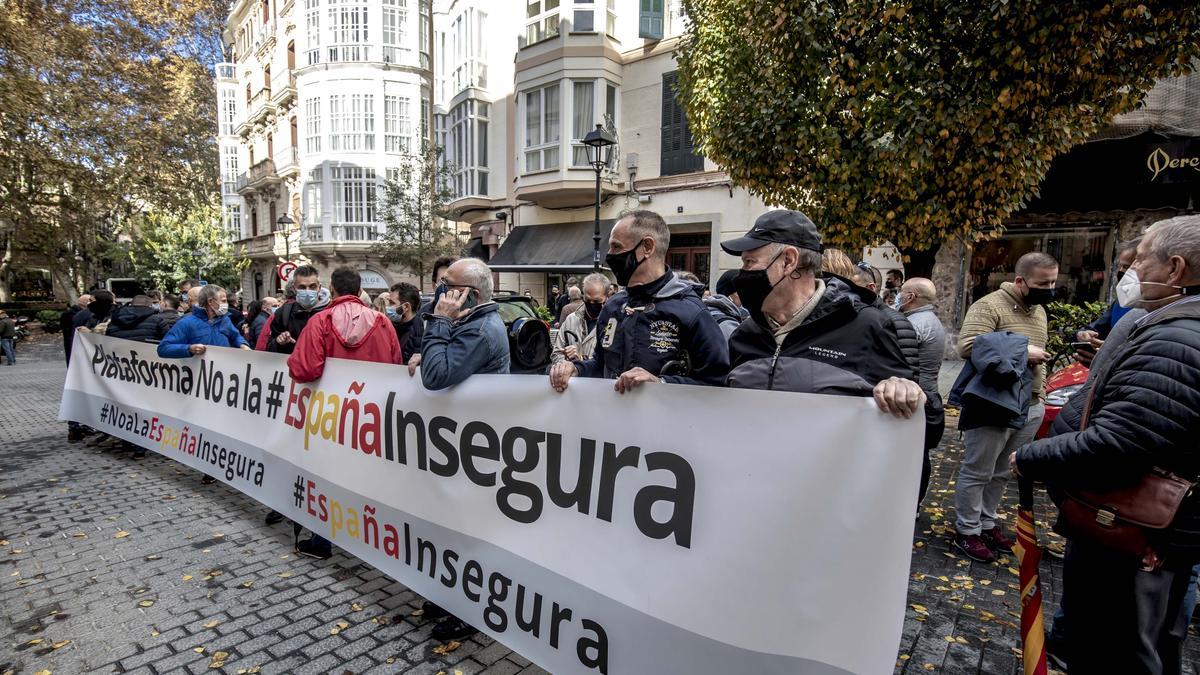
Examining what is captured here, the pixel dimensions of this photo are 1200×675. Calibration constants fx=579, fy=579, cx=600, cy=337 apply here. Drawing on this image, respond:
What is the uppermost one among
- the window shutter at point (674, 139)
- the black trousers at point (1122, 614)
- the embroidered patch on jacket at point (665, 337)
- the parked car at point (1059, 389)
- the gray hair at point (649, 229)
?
the window shutter at point (674, 139)

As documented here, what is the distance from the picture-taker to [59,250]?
2491cm

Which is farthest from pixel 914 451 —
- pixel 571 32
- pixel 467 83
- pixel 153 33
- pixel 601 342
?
pixel 153 33

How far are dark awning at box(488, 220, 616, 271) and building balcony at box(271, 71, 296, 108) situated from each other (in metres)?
20.1

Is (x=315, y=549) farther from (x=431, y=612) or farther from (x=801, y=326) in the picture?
(x=801, y=326)

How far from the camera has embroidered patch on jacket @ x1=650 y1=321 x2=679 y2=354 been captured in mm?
2525

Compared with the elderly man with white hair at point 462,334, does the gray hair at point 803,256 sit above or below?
above

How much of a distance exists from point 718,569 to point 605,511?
19.6 inches

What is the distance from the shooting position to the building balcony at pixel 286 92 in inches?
1238

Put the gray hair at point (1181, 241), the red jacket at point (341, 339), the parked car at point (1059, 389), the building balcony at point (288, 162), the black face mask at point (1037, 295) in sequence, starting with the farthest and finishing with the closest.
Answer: the building balcony at point (288, 162) < the parked car at point (1059, 389) < the red jacket at point (341, 339) < the black face mask at point (1037, 295) < the gray hair at point (1181, 241)

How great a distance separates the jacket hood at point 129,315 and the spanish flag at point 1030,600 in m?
8.02

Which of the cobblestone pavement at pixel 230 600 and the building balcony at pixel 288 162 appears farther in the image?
the building balcony at pixel 288 162

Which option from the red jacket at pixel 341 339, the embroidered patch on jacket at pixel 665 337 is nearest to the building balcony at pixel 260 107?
the red jacket at pixel 341 339

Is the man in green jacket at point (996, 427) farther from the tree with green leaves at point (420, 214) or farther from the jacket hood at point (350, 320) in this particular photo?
the tree with green leaves at point (420, 214)

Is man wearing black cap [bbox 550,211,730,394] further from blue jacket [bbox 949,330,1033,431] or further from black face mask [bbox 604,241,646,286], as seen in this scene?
blue jacket [bbox 949,330,1033,431]
